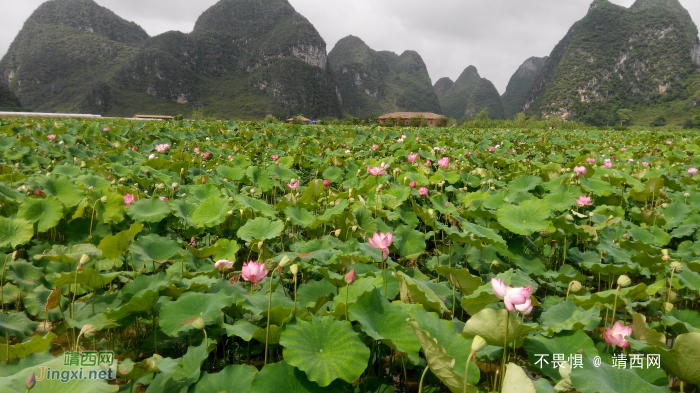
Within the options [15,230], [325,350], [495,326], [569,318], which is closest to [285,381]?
[325,350]

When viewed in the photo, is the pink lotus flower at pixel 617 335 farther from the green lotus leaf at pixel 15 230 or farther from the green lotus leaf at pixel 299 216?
the green lotus leaf at pixel 15 230

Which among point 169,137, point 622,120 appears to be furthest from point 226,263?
point 622,120

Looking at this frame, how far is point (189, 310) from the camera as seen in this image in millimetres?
1190

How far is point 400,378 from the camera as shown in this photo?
1235 millimetres

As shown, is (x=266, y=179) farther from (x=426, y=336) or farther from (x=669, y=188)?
(x=669, y=188)

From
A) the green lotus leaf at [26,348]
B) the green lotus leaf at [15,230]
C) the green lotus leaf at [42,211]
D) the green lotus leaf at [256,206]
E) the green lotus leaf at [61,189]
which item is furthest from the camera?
the green lotus leaf at [256,206]

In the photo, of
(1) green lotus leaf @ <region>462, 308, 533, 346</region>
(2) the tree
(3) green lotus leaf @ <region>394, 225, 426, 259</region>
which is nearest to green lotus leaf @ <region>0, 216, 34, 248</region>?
(3) green lotus leaf @ <region>394, 225, 426, 259</region>

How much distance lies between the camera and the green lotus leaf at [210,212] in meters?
2.08

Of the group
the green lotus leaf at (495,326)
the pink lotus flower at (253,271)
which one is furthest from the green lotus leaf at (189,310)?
the green lotus leaf at (495,326)

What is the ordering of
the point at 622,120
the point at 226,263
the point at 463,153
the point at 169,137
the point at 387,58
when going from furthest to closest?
the point at 387,58, the point at 622,120, the point at 169,137, the point at 463,153, the point at 226,263

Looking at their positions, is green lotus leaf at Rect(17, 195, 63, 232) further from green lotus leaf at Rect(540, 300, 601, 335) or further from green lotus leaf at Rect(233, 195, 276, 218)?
Result: green lotus leaf at Rect(540, 300, 601, 335)

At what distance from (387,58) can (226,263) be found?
159740mm

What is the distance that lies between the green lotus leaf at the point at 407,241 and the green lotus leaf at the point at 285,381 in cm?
115

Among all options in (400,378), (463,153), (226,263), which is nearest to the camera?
(400,378)
